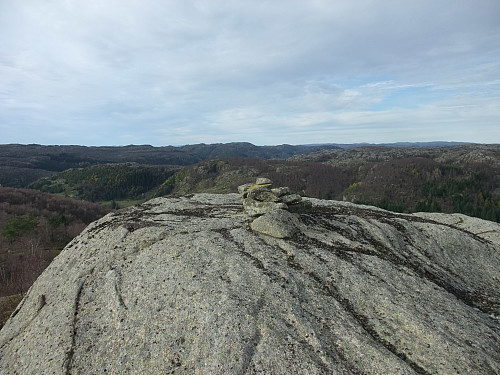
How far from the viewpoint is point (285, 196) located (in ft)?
91.5

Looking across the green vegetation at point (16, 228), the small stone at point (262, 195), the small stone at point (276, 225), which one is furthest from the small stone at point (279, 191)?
the green vegetation at point (16, 228)

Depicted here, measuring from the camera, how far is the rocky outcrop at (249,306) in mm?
13234

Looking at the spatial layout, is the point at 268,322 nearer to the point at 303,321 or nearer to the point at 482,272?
the point at 303,321

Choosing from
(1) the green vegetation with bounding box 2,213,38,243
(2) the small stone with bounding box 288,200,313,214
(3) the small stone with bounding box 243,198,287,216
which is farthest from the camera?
(1) the green vegetation with bounding box 2,213,38,243

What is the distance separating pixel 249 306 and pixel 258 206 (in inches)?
477

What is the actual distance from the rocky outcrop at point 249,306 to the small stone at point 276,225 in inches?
24.7

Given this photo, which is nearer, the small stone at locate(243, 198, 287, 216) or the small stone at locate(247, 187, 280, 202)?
the small stone at locate(243, 198, 287, 216)

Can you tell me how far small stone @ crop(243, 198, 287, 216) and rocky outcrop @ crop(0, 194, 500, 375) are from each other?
1.21 m

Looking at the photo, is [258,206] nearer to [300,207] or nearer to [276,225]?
[276,225]

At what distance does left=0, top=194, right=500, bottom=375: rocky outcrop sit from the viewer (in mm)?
13234

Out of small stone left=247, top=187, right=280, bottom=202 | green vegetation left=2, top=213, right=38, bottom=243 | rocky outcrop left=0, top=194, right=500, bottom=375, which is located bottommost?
green vegetation left=2, top=213, right=38, bottom=243

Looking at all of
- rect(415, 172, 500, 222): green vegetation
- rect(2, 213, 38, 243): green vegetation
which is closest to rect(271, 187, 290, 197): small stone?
rect(2, 213, 38, 243): green vegetation

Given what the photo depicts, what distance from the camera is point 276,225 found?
22.7 metres

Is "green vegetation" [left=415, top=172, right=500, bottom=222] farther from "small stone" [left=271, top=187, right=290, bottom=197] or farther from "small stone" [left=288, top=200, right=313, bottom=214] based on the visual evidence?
"small stone" [left=271, top=187, right=290, bottom=197]
